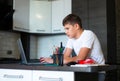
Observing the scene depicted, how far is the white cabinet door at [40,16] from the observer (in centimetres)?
464

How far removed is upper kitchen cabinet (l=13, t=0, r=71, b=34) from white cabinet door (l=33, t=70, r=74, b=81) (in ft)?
9.92

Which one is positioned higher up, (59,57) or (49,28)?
(49,28)

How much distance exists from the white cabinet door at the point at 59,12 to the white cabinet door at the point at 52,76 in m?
3.01

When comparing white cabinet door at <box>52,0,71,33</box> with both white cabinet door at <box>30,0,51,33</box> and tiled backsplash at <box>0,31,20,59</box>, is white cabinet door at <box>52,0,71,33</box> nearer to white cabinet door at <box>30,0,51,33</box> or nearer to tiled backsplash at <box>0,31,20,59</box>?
white cabinet door at <box>30,0,51,33</box>

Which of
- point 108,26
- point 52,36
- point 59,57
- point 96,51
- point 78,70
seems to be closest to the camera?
point 78,70

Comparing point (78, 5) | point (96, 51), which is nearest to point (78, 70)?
point (96, 51)

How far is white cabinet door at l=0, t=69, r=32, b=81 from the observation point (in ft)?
5.10

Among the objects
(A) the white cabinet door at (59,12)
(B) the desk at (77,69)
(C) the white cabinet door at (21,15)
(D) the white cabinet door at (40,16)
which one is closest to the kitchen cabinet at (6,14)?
(C) the white cabinet door at (21,15)

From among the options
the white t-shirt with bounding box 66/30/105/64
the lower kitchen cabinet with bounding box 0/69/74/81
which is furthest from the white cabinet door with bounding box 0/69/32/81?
the white t-shirt with bounding box 66/30/105/64

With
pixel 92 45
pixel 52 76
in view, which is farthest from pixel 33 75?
pixel 92 45

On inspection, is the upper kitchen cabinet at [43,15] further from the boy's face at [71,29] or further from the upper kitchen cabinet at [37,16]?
the boy's face at [71,29]

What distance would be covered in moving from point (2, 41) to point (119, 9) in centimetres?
218

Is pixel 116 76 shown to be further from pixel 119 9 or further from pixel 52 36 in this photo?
pixel 52 36

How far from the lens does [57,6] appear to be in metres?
4.64
